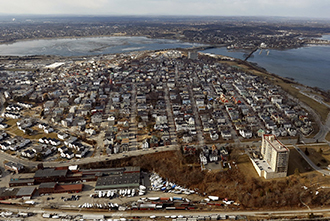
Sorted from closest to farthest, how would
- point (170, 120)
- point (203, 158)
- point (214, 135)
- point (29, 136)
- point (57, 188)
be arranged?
point (57, 188) < point (203, 158) < point (214, 135) < point (29, 136) < point (170, 120)

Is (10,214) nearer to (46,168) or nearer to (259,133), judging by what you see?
(46,168)

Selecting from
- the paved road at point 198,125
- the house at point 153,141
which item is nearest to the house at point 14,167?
the house at point 153,141

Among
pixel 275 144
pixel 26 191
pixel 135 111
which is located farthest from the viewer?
pixel 135 111

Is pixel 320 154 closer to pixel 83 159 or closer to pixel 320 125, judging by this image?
pixel 320 125

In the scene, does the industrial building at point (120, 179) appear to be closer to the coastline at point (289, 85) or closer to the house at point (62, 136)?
the house at point (62, 136)

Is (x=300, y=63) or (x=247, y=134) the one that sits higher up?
(x=300, y=63)

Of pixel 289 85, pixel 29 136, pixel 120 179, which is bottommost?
pixel 120 179

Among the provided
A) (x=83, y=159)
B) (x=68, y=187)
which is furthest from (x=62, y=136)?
(x=68, y=187)
